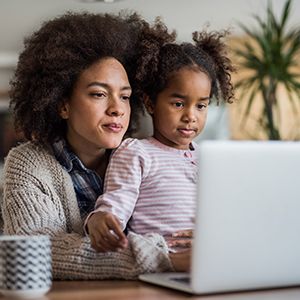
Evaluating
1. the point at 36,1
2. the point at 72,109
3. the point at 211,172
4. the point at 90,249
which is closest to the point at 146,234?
the point at 90,249

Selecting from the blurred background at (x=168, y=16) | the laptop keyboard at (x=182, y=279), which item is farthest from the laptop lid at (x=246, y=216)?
the blurred background at (x=168, y=16)

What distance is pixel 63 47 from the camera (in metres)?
1.91

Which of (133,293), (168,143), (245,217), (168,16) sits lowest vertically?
(133,293)

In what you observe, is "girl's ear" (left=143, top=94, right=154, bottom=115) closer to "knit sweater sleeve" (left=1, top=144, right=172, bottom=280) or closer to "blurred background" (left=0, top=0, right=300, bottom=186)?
"knit sweater sleeve" (left=1, top=144, right=172, bottom=280)

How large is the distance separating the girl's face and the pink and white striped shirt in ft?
0.22

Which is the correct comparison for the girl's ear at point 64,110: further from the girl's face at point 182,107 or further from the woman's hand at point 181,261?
the woman's hand at point 181,261

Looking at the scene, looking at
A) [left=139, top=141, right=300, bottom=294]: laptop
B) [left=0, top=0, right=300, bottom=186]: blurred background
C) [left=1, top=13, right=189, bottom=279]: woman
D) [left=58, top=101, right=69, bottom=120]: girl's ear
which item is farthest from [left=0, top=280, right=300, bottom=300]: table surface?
[left=0, top=0, right=300, bottom=186]: blurred background

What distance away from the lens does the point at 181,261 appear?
64.1 inches

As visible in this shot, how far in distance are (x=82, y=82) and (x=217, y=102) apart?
0.42m

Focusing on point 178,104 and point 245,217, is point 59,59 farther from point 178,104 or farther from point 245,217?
point 245,217

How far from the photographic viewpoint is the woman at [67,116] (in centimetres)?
184

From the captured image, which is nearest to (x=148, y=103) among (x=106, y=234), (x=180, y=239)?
(x=180, y=239)

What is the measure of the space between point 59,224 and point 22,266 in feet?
1.28

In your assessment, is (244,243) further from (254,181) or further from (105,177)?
(105,177)
